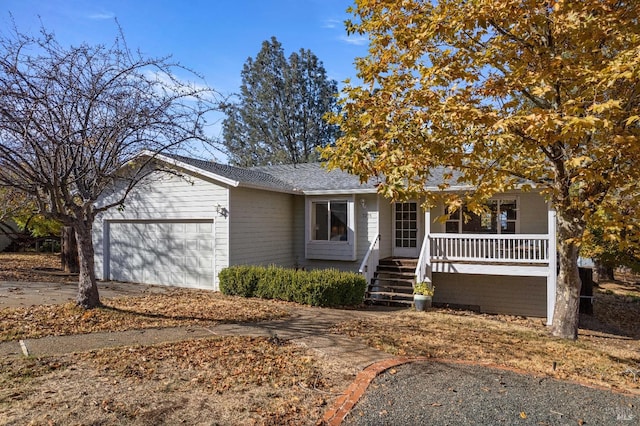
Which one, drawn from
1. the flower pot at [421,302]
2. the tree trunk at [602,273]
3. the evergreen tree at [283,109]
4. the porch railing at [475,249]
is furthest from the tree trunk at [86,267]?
the evergreen tree at [283,109]

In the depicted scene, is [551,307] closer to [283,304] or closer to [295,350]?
[283,304]

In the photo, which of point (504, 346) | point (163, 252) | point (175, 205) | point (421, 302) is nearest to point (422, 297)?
point (421, 302)

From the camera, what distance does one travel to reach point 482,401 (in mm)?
4508

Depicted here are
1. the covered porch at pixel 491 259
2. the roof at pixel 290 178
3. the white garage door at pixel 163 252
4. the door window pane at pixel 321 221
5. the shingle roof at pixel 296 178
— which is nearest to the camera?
the covered porch at pixel 491 259

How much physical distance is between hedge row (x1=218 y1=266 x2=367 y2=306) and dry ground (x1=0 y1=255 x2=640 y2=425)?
1051mm

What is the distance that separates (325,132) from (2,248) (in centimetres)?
2349

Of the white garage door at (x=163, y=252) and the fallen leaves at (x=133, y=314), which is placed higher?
the white garage door at (x=163, y=252)

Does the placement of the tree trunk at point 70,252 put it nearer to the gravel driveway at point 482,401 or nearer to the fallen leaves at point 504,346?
the fallen leaves at point 504,346

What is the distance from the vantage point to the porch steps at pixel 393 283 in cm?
1212

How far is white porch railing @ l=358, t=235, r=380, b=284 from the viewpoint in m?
12.6

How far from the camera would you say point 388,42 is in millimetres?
7695

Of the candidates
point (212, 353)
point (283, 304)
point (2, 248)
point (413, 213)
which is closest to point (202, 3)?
point (283, 304)

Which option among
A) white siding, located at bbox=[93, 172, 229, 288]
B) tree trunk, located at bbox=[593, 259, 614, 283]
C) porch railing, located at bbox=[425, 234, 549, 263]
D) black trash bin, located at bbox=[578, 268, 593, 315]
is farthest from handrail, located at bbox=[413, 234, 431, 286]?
tree trunk, located at bbox=[593, 259, 614, 283]

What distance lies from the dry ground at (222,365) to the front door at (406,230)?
4745 mm
